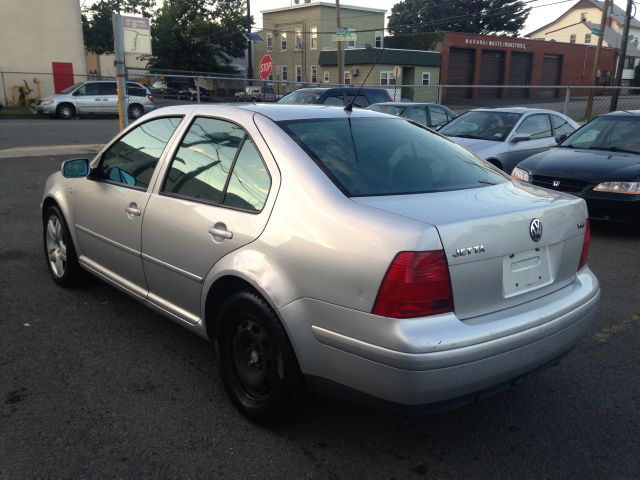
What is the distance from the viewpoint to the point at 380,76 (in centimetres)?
4469

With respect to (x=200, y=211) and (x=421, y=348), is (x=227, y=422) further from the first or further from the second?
(x=421, y=348)

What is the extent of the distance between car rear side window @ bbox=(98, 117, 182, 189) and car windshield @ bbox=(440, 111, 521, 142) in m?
7.02

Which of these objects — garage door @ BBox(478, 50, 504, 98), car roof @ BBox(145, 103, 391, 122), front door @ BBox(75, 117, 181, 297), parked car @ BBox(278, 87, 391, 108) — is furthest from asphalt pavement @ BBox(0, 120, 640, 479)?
garage door @ BBox(478, 50, 504, 98)

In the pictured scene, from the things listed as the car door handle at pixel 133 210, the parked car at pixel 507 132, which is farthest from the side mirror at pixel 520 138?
the car door handle at pixel 133 210

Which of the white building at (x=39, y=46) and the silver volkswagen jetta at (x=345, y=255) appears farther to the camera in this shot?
the white building at (x=39, y=46)

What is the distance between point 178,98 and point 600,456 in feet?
108

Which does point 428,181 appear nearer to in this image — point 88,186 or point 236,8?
point 88,186

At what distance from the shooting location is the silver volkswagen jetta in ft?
8.00

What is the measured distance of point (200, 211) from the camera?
10.8ft

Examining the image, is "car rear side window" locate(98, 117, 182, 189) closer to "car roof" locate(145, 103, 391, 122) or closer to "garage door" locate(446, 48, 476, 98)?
"car roof" locate(145, 103, 391, 122)

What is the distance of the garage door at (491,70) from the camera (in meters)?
49.8

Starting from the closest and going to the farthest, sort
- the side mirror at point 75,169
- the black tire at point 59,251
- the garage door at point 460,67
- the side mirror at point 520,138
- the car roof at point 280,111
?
the car roof at point 280,111 < the side mirror at point 75,169 < the black tire at point 59,251 < the side mirror at point 520,138 < the garage door at point 460,67

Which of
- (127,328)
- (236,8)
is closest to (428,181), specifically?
(127,328)

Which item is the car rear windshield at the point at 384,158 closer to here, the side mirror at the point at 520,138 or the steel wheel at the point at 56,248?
the steel wheel at the point at 56,248
